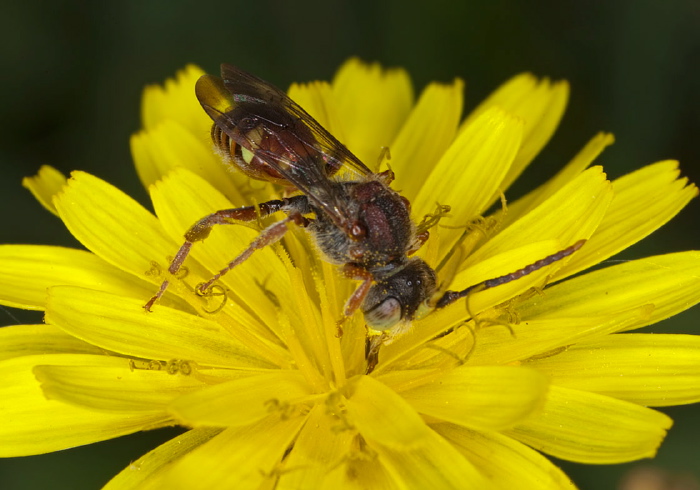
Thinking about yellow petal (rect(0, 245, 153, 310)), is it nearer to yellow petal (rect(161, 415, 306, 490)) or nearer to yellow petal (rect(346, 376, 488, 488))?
yellow petal (rect(161, 415, 306, 490))

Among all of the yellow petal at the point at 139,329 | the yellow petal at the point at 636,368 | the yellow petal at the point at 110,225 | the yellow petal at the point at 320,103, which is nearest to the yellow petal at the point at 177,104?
the yellow petal at the point at 320,103

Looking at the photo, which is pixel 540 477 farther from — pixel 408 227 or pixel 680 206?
pixel 680 206

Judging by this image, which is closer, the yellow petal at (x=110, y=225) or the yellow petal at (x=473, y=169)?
the yellow petal at (x=110, y=225)

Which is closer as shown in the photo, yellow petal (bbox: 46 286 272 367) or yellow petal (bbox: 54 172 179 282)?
yellow petal (bbox: 46 286 272 367)

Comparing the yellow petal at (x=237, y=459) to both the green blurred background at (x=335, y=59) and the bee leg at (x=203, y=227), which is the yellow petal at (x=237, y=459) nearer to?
the bee leg at (x=203, y=227)

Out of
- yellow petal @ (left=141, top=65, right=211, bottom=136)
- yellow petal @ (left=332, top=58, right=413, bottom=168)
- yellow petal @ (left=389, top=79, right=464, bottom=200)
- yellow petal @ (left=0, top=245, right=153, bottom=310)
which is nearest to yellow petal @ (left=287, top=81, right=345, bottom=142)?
yellow petal @ (left=332, top=58, right=413, bottom=168)

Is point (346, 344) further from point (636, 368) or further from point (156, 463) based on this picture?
point (636, 368)
